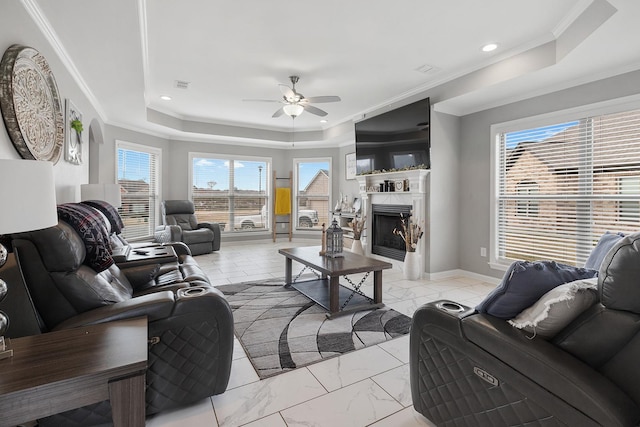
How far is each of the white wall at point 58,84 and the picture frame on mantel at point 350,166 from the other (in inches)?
192

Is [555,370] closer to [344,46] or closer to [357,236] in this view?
[344,46]

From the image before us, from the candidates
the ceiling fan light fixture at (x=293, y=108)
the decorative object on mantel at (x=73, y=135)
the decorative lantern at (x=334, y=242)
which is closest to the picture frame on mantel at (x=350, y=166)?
the ceiling fan light fixture at (x=293, y=108)

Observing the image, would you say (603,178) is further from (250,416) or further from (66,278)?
(66,278)

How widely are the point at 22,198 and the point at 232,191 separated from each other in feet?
22.0

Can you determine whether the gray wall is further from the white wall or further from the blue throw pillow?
the white wall

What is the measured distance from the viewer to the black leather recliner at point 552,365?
999mm

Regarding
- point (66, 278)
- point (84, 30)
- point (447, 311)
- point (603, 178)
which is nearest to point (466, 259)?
point (603, 178)

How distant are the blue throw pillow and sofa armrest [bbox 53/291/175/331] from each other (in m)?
1.59

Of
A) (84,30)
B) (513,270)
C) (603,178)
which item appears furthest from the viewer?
(603,178)

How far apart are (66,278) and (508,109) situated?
15.8 feet

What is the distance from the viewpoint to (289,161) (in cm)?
823

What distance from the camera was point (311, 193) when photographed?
8.16m

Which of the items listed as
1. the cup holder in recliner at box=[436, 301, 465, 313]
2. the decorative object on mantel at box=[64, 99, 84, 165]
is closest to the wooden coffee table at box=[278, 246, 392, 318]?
the cup holder in recliner at box=[436, 301, 465, 313]

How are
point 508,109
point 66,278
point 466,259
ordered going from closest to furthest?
point 66,278, point 508,109, point 466,259
